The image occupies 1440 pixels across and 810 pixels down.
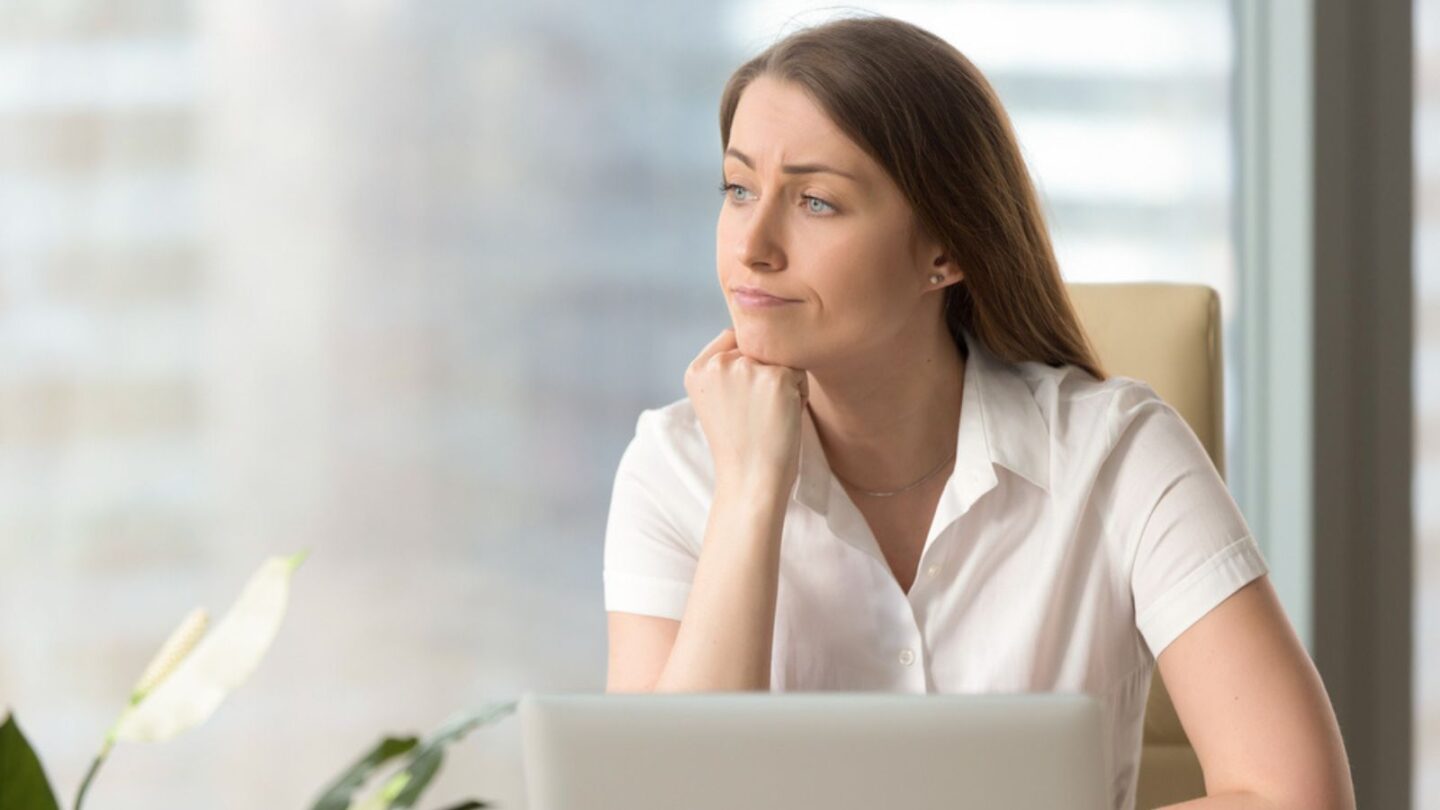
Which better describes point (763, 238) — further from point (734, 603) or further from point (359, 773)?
point (359, 773)

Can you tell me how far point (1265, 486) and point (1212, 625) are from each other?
4.36 ft

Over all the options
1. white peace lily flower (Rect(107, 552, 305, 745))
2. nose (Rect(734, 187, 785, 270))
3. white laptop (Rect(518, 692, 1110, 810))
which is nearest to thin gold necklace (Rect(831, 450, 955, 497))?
nose (Rect(734, 187, 785, 270))

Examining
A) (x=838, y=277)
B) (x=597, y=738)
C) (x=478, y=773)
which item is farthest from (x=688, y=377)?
(x=478, y=773)

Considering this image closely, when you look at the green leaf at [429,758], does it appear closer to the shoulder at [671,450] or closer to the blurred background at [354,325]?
the shoulder at [671,450]

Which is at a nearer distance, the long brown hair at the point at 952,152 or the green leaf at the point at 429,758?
the green leaf at the point at 429,758

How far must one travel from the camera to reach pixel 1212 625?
4.30 feet

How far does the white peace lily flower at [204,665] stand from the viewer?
625mm

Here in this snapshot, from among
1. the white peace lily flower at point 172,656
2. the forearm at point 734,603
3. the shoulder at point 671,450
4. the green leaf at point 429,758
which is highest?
the white peace lily flower at point 172,656

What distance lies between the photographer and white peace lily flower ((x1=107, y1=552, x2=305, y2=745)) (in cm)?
62

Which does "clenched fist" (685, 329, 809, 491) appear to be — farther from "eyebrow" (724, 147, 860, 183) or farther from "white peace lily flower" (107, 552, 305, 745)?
"white peace lily flower" (107, 552, 305, 745)

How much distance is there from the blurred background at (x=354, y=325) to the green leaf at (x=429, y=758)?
5.74 feet

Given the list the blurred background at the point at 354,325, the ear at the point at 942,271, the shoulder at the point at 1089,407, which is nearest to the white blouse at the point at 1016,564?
the shoulder at the point at 1089,407

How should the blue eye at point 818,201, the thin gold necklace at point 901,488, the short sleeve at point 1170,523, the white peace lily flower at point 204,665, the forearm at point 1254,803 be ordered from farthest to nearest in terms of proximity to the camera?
the thin gold necklace at point 901,488 < the blue eye at point 818,201 < the short sleeve at point 1170,523 < the forearm at point 1254,803 < the white peace lily flower at point 204,665

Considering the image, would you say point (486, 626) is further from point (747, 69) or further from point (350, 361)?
point (747, 69)
